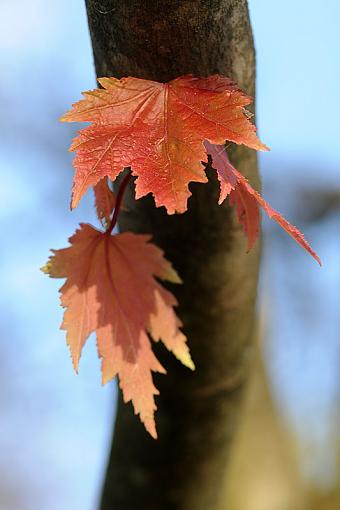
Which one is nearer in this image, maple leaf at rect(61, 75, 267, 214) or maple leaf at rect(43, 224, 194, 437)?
maple leaf at rect(61, 75, 267, 214)

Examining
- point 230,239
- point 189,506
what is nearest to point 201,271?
point 230,239

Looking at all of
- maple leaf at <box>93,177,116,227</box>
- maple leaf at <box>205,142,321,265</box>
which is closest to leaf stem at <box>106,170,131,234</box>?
maple leaf at <box>93,177,116,227</box>

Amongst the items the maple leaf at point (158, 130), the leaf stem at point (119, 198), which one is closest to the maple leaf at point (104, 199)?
the leaf stem at point (119, 198)

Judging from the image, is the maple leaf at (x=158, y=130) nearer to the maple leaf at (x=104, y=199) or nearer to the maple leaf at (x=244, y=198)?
the maple leaf at (x=244, y=198)

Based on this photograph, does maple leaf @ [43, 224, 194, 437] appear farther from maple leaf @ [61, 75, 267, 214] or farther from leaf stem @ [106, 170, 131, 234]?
maple leaf @ [61, 75, 267, 214]

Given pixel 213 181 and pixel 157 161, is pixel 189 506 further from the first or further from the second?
pixel 157 161
